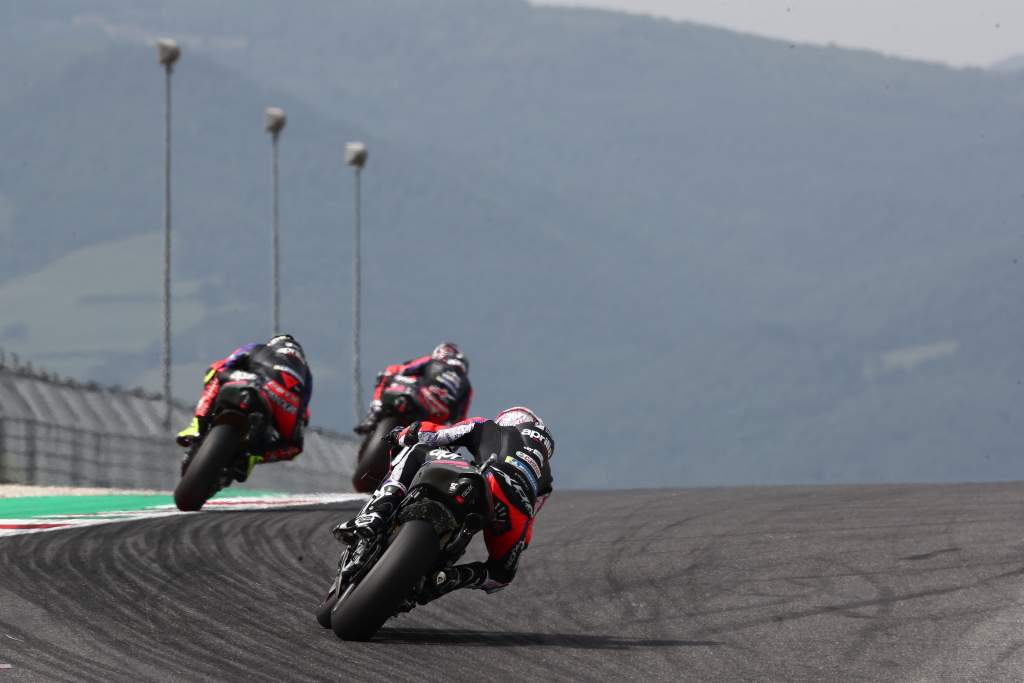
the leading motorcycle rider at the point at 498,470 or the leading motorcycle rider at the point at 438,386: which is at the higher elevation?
the leading motorcycle rider at the point at 498,470

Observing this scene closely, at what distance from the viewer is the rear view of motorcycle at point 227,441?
14.4 m

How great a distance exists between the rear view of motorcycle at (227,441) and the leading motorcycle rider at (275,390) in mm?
82

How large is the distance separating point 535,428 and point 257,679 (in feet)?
8.75

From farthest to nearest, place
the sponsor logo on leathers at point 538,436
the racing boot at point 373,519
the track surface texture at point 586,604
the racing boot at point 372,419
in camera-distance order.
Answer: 1. the racing boot at point 372,419
2. the sponsor logo on leathers at point 538,436
3. the racing boot at point 373,519
4. the track surface texture at point 586,604

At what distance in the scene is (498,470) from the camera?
8.96 meters

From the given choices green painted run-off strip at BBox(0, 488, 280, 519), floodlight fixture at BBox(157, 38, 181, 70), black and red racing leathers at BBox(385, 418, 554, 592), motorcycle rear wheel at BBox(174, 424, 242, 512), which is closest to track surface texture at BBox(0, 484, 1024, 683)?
black and red racing leathers at BBox(385, 418, 554, 592)

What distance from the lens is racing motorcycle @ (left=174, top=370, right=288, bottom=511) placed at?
14391 millimetres

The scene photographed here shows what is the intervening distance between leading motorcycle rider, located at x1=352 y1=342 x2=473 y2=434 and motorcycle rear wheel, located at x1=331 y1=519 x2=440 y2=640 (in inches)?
459

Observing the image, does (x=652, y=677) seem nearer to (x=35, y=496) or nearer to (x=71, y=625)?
(x=71, y=625)

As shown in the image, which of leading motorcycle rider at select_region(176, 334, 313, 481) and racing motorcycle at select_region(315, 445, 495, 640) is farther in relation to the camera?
leading motorcycle rider at select_region(176, 334, 313, 481)

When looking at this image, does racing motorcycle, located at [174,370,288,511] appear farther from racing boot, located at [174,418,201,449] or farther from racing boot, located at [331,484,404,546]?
racing boot, located at [331,484,404,546]

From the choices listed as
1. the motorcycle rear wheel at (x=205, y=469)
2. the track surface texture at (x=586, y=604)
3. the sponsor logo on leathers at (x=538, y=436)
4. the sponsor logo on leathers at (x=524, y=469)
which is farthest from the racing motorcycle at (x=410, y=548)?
the motorcycle rear wheel at (x=205, y=469)

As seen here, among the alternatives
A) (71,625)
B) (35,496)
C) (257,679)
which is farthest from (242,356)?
(257,679)

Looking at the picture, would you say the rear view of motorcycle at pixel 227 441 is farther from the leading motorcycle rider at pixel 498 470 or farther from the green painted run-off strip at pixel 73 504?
the leading motorcycle rider at pixel 498 470
